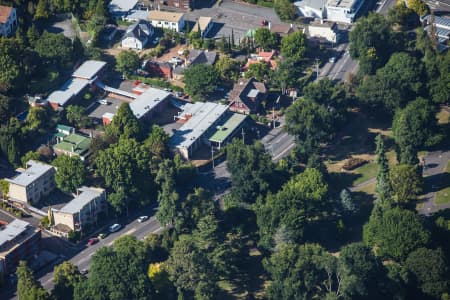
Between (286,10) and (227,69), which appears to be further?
(286,10)

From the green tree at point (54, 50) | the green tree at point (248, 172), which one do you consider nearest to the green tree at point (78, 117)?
the green tree at point (54, 50)

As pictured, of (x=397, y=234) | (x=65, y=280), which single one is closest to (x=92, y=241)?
(x=65, y=280)

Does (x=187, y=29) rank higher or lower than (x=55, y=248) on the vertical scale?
higher

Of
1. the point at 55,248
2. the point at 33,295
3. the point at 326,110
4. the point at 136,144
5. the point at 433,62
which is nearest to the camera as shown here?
the point at 33,295

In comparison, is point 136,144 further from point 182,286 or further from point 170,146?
point 182,286

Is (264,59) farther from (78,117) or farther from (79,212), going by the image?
(79,212)

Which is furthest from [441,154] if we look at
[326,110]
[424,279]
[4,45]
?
[4,45]
